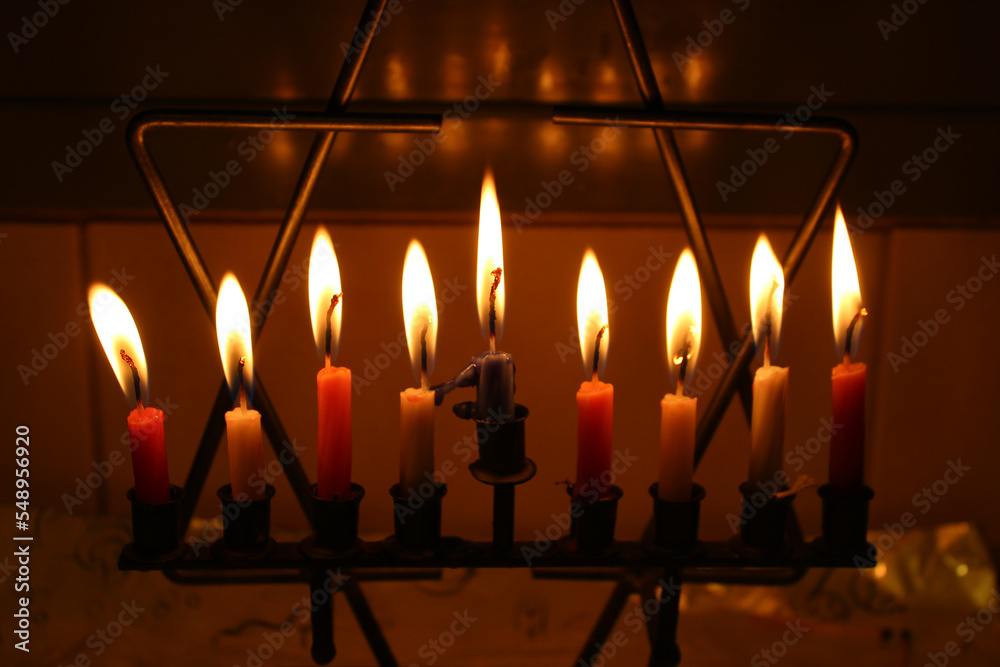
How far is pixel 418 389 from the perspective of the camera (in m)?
0.41

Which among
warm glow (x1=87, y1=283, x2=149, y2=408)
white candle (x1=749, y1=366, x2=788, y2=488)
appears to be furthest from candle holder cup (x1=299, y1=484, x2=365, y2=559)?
white candle (x1=749, y1=366, x2=788, y2=488)

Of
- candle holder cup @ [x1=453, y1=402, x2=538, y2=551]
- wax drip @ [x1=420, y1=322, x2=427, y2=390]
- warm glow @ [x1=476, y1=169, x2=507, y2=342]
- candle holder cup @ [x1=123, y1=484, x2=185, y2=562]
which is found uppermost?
warm glow @ [x1=476, y1=169, x2=507, y2=342]

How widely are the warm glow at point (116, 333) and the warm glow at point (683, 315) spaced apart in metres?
0.27

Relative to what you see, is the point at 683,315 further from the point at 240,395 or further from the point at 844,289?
the point at 240,395

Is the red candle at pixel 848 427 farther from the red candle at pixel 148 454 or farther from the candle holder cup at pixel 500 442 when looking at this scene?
the red candle at pixel 148 454

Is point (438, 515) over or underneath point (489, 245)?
underneath

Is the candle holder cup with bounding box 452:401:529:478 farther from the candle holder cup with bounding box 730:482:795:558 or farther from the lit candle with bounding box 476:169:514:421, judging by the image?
the candle holder cup with bounding box 730:482:795:558

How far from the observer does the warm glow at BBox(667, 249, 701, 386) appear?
0.42 meters

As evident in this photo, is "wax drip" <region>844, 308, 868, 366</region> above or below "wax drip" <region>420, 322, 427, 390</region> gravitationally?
above

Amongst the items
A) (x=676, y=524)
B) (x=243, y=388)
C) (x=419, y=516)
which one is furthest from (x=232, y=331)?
(x=676, y=524)

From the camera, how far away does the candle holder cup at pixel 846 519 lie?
0.43 metres

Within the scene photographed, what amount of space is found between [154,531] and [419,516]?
0.13 metres

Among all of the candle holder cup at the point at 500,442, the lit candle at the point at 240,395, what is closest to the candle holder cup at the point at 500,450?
the candle holder cup at the point at 500,442

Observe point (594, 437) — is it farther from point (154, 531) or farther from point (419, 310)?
point (154, 531)
